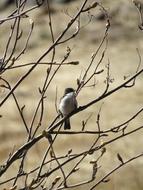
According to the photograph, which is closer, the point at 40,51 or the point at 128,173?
the point at 128,173

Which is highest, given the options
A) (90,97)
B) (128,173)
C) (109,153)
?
(90,97)

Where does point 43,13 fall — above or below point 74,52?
above

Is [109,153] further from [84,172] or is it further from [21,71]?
[21,71]

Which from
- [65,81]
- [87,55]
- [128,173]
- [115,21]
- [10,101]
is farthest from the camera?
[115,21]

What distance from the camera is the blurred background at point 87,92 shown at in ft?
42.1

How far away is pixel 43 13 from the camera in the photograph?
23.4 m

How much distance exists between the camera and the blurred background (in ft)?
42.1

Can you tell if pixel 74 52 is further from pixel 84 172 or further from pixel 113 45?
pixel 84 172

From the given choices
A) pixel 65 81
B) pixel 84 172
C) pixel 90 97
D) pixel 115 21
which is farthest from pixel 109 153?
pixel 115 21

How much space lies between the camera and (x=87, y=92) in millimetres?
17422

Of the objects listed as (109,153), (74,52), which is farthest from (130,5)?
(109,153)

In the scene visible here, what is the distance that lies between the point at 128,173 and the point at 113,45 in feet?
31.6

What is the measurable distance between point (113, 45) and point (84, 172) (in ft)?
30.5

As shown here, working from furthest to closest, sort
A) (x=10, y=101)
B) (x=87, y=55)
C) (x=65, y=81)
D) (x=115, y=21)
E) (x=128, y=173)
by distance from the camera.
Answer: (x=115, y=21) → (x=87, y=55) → (x=65, y=81) → (x=10, y=101) → (x=128, y=173)
